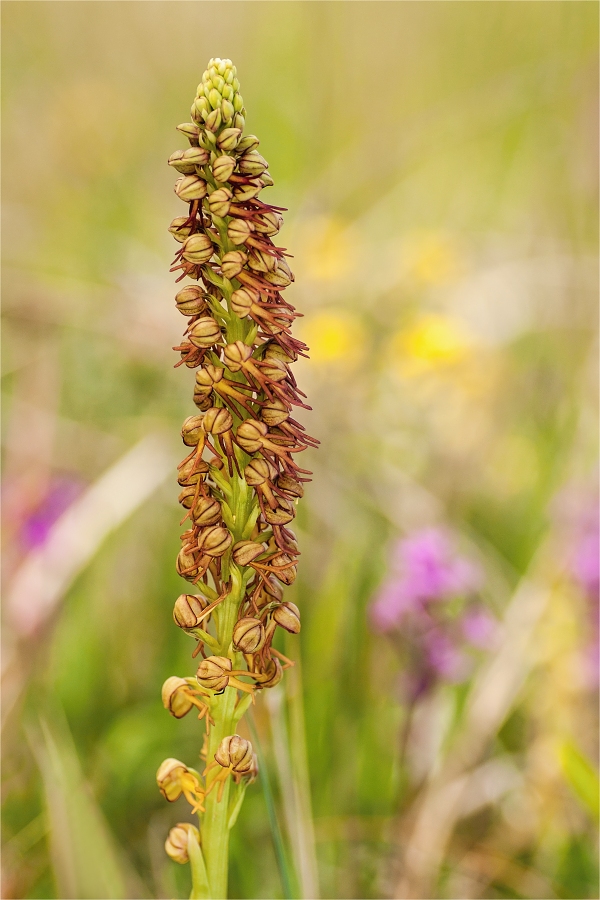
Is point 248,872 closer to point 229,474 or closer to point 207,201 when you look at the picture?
point 229,474

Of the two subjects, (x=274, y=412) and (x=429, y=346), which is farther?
(x=429, y=346)

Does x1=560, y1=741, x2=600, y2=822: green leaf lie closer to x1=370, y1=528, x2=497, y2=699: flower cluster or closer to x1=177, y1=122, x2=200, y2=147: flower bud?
x1=370, y1=528, x2=497, y2=699: flower cluster

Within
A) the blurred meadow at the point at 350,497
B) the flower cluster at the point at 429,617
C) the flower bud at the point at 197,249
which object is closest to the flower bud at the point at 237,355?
the flower bud at the point at 197,249

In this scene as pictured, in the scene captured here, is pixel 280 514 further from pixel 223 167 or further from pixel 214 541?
pixel 223 167

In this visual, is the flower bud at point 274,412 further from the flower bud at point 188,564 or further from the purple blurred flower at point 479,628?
the purple blurred flower at point 479,628

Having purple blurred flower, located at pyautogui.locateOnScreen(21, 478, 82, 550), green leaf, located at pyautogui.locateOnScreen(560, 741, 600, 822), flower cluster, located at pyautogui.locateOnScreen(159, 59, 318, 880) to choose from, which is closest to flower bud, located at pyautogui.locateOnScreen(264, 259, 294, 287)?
flower cluster, located at pyautogui.locateOnScreen(159, 59, 318, 880)

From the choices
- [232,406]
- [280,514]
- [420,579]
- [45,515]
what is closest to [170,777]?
[280,514]
